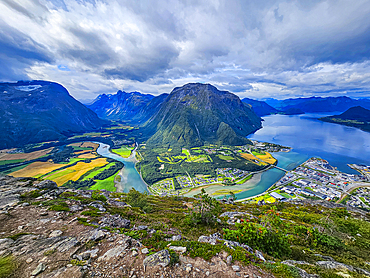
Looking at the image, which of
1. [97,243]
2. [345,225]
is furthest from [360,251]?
[97,243]

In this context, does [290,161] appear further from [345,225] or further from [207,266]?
[207,266]

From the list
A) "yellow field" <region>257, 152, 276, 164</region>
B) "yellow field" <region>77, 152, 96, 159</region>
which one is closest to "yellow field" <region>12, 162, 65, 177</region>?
"yellow field" <region>77, 152, 96, 159</region>

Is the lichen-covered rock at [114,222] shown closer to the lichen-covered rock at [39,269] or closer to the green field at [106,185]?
the lichen-covered rock at [39,269]

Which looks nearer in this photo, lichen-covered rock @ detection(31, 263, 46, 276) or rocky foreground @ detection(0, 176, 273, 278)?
lichen-covered rock @ detection(31, 263, 46, 276)

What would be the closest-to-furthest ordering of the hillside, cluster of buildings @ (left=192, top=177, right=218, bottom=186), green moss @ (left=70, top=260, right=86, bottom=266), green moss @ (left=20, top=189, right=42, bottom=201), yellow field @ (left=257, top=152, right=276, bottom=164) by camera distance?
green moss @ (left=70, top=260, right=86, bottom=266) → the hillside → green moss @ (left=20, top=189, right=42, bottom=201) → cluster of buildings @ (left=192, top=177, right=218, bottom=186) → yellow field @ (left=257, top=152, right=276, bottom=164)

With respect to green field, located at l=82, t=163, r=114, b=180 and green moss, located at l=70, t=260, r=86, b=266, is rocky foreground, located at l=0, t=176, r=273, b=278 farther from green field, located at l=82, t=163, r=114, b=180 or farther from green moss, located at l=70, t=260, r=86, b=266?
green field, located at l=82, t=163, r=114, b=180

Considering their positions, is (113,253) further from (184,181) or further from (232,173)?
(232,173)

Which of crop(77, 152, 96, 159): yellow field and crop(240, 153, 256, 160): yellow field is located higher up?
crop(240, 153, 256, 160): yellow field

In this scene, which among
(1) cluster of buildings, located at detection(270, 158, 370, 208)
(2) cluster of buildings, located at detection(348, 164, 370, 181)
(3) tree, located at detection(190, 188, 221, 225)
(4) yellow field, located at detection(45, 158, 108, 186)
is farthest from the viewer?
(2) cluster of buildings, located at detection(348, 164, 370, 181)
